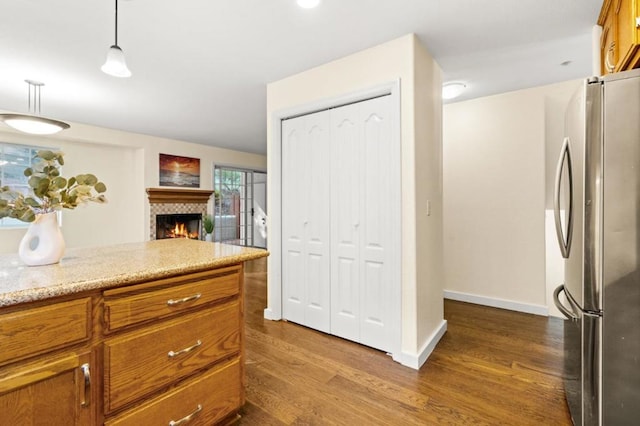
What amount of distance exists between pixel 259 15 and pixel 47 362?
2187 millimetres

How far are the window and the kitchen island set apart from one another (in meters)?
4.14

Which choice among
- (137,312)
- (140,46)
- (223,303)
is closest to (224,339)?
(223,303)

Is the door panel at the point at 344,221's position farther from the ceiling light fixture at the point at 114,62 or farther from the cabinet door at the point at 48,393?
the cabinet door at the point at 48,393

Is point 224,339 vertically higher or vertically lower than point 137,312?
lower

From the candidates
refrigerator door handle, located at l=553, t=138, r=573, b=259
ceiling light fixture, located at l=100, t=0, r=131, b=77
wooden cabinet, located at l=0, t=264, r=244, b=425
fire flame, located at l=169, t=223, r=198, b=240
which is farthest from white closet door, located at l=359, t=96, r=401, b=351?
fire flame, located at l=169, t=223, r=198, b=240

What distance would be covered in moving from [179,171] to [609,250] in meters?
6.43

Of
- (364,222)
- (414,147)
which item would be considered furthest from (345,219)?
(414,147)

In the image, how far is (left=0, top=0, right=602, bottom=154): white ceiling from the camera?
6.29 ft

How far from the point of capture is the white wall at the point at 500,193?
311cm

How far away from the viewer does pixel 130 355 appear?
1120 millimetres

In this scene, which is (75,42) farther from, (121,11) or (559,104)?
(559,104)

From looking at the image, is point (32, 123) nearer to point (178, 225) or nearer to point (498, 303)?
point (178, 225)

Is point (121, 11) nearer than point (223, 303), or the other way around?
point (223, 303)

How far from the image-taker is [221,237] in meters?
6.99
